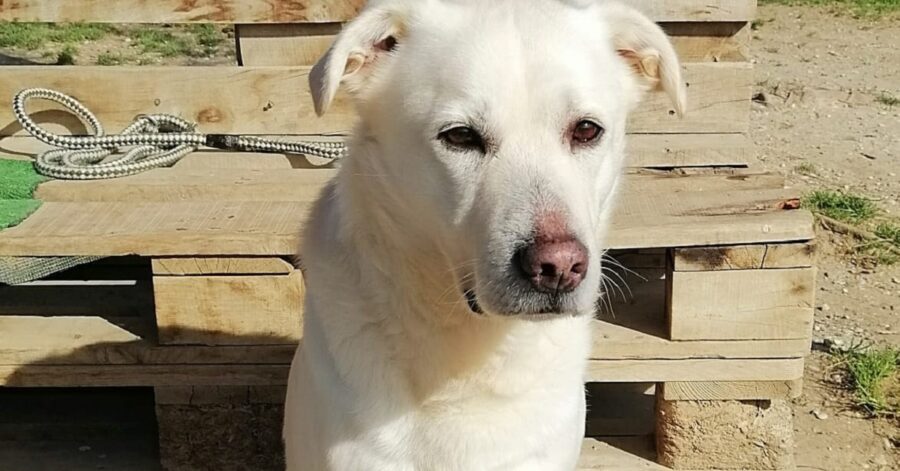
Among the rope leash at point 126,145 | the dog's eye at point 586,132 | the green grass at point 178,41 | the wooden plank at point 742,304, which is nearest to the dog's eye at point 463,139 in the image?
the dog's eye at point 586,132

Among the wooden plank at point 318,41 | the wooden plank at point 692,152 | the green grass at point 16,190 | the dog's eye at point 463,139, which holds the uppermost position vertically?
the dog's eye at point 463,139

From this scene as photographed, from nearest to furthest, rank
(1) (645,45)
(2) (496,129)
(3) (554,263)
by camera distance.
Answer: (3) (554,263)
(2) (496,129)
(1) (645,45)

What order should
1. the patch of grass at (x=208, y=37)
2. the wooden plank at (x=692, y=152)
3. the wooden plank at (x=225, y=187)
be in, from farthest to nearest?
1. the patch of grass at (x=208, y=37)
2. the wooden plank at (x=692, y=152)
3. the wooden plank at (x=225, y=187)

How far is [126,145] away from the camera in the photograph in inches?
139

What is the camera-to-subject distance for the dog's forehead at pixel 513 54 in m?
1.91

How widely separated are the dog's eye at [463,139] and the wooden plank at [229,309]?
1.12m

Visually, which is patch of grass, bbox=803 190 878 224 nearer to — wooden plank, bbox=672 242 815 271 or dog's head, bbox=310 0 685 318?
wooden plank, bbox=672 242 815 271

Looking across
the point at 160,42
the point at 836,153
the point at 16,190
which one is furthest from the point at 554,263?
the point at 160,42

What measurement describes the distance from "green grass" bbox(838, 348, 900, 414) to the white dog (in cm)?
164

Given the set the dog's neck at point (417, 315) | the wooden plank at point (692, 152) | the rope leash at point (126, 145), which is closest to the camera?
the dog's neck at point (417, 315)

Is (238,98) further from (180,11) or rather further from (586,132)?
(586,132)

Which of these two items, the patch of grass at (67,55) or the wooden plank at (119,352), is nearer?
the wooden plank at (119,352)

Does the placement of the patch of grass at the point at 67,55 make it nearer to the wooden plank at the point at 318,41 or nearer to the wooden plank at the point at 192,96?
the wooden plank at the point at 192,96

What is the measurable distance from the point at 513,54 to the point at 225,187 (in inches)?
61.9
